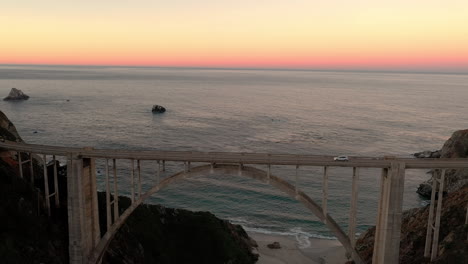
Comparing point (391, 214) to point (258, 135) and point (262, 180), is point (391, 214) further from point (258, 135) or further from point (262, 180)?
point (258, 135)

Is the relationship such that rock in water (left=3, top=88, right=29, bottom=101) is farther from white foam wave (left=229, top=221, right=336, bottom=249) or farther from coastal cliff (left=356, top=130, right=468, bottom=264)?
coastal cliff (left=356, top=130, right=468, bottom=264)

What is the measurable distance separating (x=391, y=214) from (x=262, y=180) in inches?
458

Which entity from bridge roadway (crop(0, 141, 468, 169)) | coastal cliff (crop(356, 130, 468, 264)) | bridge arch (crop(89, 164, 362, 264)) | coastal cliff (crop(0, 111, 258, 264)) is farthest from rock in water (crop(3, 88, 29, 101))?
coastal cliff (crop(356, 130, 468, 264))

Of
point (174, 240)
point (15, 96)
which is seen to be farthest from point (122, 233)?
point (15, 96)

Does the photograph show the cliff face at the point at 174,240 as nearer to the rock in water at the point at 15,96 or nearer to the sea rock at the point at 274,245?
the sea rock at the point at 274,245

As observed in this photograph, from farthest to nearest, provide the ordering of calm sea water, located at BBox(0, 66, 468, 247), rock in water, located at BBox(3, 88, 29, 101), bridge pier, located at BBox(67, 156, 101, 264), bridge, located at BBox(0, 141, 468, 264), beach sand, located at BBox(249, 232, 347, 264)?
rock in water, located at BBox(3, 88, 29, 101), calm sea water, located at BBox(0, 66, 468, 247), beach sand, located at BBox(249, 232, 347, 264), bridge pier, located at BBox(67, 156, 101, 264), bridge, located at BBox(0, 141, 468, 264)

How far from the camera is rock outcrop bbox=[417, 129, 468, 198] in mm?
56969

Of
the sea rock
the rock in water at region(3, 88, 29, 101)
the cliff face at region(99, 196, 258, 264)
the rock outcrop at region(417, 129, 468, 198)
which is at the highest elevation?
the rock in water at region(3, 88, 29, 101)

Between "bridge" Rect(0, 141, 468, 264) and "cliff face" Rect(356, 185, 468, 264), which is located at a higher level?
"bridge" Rect(0, 141, 468, 264)

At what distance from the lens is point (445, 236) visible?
33.3 metres

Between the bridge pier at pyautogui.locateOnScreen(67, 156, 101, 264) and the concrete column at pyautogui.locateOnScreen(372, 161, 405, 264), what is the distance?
89.8 ft

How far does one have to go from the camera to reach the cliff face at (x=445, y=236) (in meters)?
30.1

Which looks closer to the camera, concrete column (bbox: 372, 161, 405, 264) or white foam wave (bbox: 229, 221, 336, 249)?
concrete column (bbox: 372, 161, 405, 264)

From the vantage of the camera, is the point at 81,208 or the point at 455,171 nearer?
the point at 81,208
